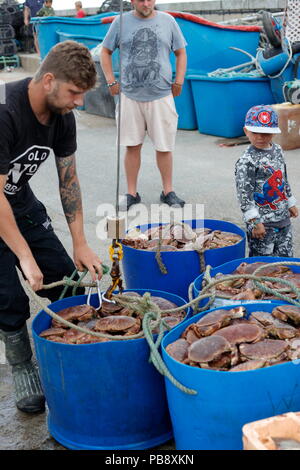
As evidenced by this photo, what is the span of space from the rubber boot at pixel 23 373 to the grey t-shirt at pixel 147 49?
11.3 feet

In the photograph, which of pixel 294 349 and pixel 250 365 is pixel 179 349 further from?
pixel 294 349

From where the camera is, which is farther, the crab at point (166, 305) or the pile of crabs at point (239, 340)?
the crab at point (166, 305)

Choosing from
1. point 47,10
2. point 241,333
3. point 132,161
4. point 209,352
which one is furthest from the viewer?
point 47,10

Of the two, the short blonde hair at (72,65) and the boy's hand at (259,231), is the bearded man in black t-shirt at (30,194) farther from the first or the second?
the boy's hand at (259,231)

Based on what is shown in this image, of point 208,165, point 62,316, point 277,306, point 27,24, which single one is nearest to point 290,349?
point 277,306

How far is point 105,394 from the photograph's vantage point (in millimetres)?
2664

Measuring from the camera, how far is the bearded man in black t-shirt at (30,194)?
286 centimetres

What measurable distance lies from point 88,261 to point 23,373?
0.72 m

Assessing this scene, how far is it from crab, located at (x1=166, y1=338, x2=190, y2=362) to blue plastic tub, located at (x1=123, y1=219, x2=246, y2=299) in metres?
1.03

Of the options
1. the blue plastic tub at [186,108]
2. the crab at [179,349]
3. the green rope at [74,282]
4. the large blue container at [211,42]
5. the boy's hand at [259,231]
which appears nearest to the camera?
the crab at [179,349]

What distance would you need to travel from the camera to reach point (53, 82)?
2.90m

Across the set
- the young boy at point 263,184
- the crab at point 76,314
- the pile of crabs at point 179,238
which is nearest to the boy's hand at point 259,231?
the young boy at point 263,184

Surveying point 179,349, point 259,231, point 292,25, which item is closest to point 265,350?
point 179,349

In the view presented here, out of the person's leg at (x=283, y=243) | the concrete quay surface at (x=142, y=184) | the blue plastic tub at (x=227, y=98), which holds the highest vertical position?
the person's leg at (x=283, y=243)
